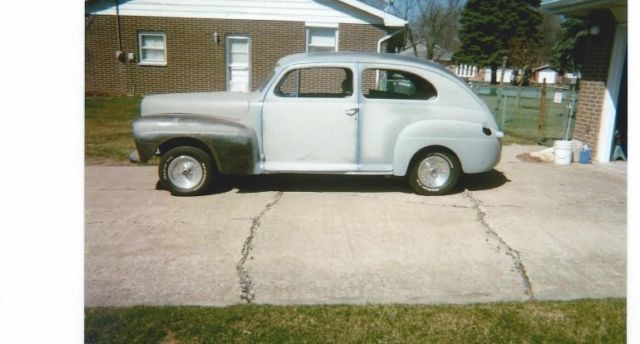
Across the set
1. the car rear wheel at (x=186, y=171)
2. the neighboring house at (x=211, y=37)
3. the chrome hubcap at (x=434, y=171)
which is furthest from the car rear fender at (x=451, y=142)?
the neighboring house at (x=211, y=37)

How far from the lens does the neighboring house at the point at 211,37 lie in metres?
15.9

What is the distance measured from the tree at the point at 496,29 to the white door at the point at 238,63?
114 ft

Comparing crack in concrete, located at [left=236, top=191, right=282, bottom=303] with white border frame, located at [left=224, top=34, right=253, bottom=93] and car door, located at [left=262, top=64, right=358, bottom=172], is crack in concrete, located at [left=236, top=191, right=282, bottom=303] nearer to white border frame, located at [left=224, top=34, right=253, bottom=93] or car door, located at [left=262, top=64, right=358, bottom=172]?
car door, located at [left=262, top=64, right=358, bottom=172]

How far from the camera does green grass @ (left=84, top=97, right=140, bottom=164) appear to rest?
8.46m

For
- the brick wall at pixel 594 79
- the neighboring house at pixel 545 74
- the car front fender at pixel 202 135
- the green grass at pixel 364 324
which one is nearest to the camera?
the green grass at pixel 364 324

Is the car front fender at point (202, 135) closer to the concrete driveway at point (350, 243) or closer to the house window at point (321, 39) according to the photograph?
the concrete driveway at point (350, 243)

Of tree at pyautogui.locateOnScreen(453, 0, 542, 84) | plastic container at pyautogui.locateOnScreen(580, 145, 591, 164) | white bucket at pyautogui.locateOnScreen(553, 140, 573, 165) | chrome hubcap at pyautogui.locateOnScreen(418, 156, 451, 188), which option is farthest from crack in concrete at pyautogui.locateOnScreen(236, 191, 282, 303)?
tree at pyautogui.locateOnScreen(453, 0, 542, 84)

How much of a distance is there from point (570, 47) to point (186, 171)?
1694 inches

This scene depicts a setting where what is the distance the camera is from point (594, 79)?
28.1 feet

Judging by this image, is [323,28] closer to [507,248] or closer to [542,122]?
[542,122]

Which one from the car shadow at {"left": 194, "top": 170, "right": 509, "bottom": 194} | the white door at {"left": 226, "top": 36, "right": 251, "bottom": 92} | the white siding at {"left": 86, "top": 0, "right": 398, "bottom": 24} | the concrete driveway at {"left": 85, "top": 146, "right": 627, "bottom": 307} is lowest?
the concrete driveway at {"left": 85, "top": 146, "right": 627, "bottom": 307}

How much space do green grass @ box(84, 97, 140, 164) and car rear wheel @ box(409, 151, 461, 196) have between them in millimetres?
4936
